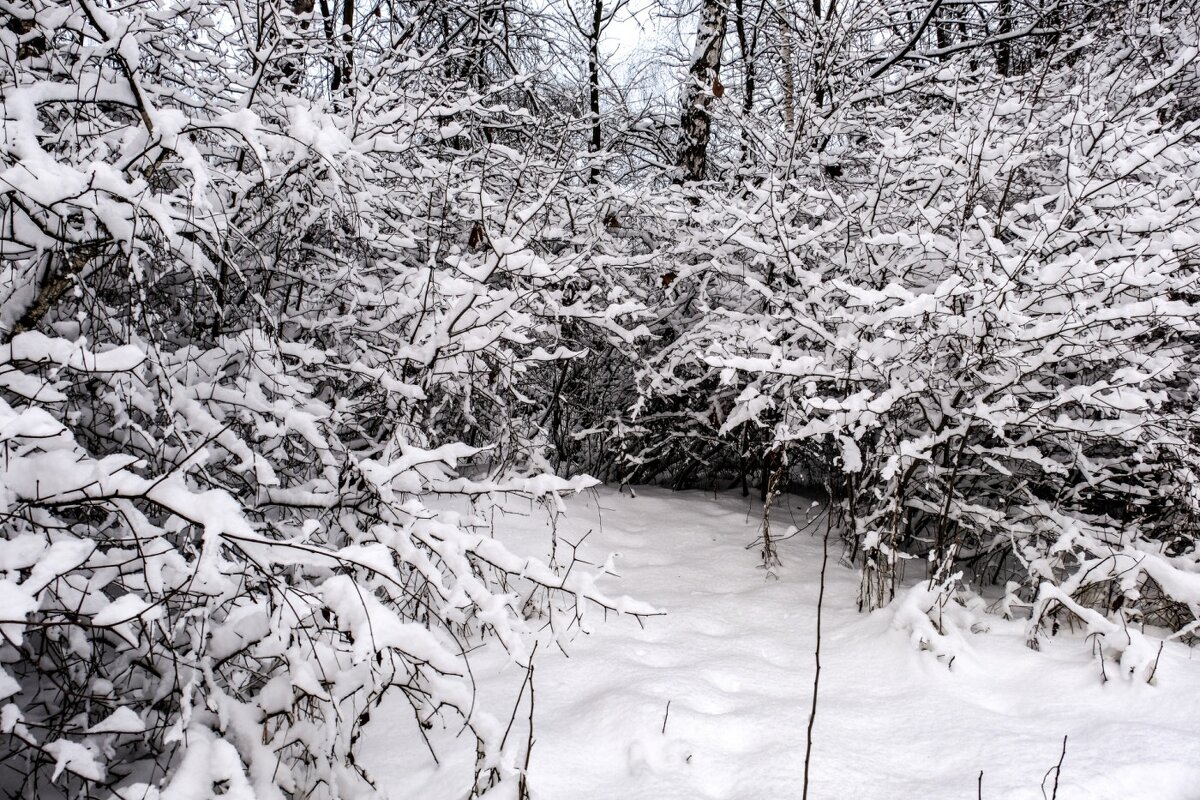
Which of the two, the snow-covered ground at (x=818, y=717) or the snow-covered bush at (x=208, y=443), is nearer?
the snow-covered bush at (x=208, y=443)

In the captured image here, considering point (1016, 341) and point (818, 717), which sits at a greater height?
point (1016, 341)

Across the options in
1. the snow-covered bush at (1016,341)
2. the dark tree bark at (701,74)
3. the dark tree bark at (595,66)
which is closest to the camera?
the snow-covered bush at (1016,341)

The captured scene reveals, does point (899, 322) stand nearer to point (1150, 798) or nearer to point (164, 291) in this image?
point (1150, 798)

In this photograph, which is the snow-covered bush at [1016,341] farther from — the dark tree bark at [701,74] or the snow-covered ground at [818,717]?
the dark tree bark at [701,74]

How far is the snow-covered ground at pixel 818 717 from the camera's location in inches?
72.3

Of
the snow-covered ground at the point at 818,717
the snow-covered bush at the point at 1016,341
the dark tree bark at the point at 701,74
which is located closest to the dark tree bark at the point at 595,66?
the dark tree bark at the point at 701,74

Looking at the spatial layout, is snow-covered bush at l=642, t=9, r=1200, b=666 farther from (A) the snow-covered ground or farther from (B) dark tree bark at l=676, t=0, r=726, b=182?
(B) dark tree bark at l=676, t=0, r=726, b=182

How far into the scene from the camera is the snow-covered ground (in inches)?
72.3

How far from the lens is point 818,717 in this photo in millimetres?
2170

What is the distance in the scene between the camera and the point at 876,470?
3.11m

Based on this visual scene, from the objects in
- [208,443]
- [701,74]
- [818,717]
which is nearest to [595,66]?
[701,74]

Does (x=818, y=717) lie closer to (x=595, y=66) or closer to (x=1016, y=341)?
(x=1016, y=341)

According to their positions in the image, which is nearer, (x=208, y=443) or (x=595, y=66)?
(x=208, y=443)

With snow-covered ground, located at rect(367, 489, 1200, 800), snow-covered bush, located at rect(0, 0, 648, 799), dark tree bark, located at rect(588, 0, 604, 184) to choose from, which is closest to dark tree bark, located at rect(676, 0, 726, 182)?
dark tree bark, located at rect(588, 0, 604, 184)
